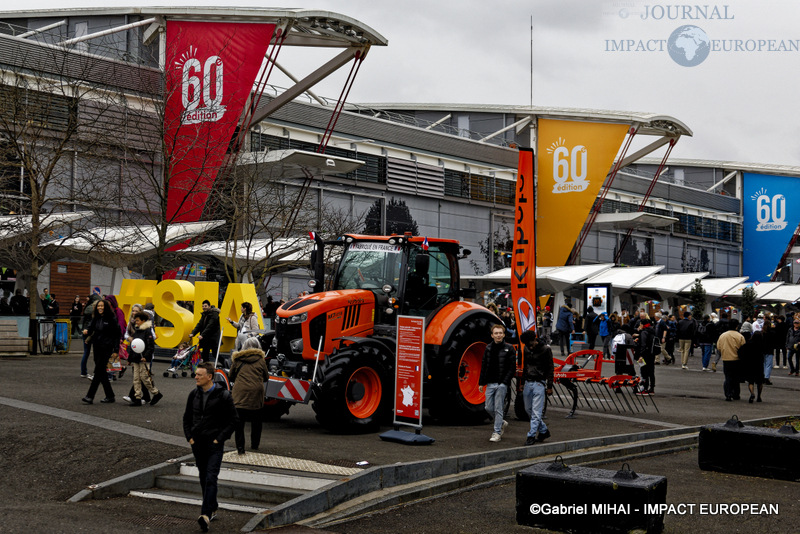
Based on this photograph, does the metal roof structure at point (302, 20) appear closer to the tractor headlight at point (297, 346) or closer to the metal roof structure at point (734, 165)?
the tractor headlight at point (297, 346)

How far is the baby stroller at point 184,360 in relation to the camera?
18562 millimetres

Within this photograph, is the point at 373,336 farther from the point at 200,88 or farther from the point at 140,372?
the point at 200,88

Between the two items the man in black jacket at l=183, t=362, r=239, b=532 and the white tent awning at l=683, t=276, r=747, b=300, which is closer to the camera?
the man in black jacket at l=183, t=362, r=239, b=532

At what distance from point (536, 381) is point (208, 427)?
5238 millimetres

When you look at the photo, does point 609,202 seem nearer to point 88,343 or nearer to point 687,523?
point 88,343

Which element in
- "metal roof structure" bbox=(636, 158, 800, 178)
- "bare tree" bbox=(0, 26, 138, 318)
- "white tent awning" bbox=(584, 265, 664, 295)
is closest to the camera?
"bare tree" bbox=(0, 26, 138, 318)

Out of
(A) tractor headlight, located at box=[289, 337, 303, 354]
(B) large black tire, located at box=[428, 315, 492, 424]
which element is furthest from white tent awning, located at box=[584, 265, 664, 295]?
(A) tractor headlight, located at box=[289, 337, 303, 354]

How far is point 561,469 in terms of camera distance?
24.4 feet

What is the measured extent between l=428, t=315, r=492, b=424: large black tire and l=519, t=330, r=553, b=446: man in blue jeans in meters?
1.51

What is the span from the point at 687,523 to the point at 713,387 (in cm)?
1419

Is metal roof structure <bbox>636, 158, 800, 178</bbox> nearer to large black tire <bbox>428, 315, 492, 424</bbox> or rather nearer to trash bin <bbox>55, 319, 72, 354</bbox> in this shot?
A: trash bin <bbox>55, 319, 72, 354</bbox>

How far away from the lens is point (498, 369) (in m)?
11.5

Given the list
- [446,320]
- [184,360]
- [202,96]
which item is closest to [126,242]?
[202,96]

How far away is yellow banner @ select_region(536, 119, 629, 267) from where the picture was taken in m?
46.9
